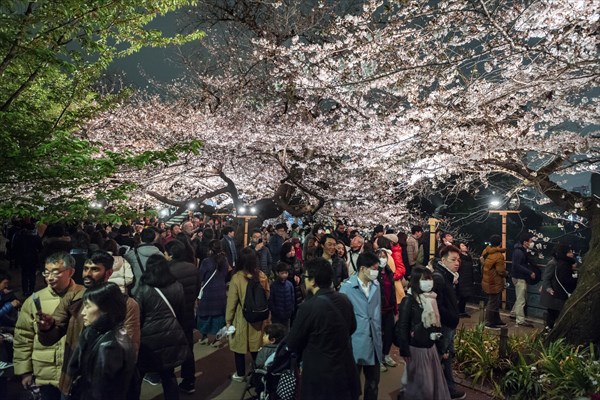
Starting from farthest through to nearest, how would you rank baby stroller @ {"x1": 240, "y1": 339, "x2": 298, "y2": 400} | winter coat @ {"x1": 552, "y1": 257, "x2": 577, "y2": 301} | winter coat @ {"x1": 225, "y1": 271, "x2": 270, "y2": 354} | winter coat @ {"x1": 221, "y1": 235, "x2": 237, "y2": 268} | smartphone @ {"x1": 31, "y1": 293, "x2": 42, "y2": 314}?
winter coat @ {"x1": 221, "y1": 235, "x2": 237, "y2": 268} → winter coat @ {"x1": 552, "y1": 257, "x2": 577, "y2": 301} → winter coat @ {"x1": 225, "y1": 271, "x2": 270, "y2": 354} → baby stroller @ {"x1": 240, "y1": 339, "x2": 298, "y2": 400} → smartphone @ {"x1": 31, "y1": 293, "x2": 42, "y2": 314}

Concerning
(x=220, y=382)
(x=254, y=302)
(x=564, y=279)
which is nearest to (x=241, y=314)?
(x=254, y=302)

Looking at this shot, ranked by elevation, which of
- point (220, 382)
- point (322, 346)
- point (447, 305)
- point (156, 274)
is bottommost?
point (220, 382)

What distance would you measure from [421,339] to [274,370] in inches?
63.8

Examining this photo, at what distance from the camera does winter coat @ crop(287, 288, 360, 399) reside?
360 cm

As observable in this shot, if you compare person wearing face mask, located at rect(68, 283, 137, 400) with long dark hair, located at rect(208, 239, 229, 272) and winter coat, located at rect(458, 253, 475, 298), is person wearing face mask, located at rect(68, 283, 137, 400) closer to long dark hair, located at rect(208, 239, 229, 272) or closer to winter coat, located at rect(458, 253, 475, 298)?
long dark hair, located at rect(208, 239, 229, 272)

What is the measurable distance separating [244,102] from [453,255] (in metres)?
13.8

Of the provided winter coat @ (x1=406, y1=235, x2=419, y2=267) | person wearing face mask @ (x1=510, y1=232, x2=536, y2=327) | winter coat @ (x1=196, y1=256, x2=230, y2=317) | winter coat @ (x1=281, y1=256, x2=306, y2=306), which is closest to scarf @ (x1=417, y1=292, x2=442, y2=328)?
winter coat @ (x1=281, y1=256, x2=306, y2=306)

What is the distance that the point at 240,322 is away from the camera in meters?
5.82

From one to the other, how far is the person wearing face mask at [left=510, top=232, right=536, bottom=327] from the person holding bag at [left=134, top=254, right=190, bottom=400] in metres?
7.58

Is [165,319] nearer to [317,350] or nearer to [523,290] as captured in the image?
[317,350]

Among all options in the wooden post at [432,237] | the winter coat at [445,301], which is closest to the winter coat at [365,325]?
the winter coat at [445,301]

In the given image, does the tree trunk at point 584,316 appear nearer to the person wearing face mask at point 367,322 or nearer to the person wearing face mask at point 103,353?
the person wearing face mask at point 367,322

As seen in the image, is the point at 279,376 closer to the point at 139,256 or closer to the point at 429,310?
the point at 429,310

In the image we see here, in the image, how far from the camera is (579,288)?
6828mm
